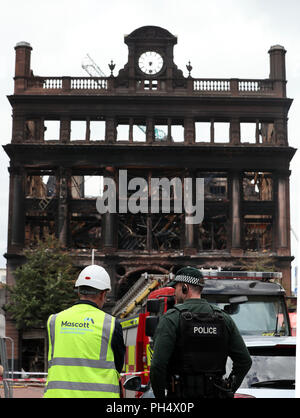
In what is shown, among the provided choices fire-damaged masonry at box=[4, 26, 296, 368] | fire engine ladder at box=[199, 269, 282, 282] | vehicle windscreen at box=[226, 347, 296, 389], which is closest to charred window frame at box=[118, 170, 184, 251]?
fire-damaged masonry at box=[4, 26, 296, 368]

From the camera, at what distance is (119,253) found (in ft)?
200

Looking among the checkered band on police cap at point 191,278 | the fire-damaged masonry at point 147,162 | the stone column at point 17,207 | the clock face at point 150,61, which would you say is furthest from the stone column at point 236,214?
the checkered band on police cap at point 191,278

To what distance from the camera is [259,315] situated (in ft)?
52.6

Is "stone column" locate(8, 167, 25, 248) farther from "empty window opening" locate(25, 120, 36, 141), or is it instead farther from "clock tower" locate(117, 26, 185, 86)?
"clock tower" locate(117, 26, 185, 86)

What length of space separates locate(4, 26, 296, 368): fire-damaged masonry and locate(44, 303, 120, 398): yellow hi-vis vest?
54.2 meters

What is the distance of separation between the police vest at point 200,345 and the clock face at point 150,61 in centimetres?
5832

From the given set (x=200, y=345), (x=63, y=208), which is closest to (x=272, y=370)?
(x=200, y=345)

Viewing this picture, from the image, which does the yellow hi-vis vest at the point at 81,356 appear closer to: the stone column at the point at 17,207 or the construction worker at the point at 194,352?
the construction worker at the point at 194,352

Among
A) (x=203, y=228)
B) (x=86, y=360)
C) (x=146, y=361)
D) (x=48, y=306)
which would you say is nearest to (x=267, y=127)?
(x=203, y=228)

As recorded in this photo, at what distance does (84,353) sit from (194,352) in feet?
3.64

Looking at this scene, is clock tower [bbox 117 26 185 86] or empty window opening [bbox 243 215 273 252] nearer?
empty window opening [bbox 243 215 273 252]

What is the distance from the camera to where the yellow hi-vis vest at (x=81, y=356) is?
19.5 feet

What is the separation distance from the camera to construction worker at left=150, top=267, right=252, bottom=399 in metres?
6.64

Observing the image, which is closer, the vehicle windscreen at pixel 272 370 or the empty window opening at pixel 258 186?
the vehicle windscreen at pixel 272 370
